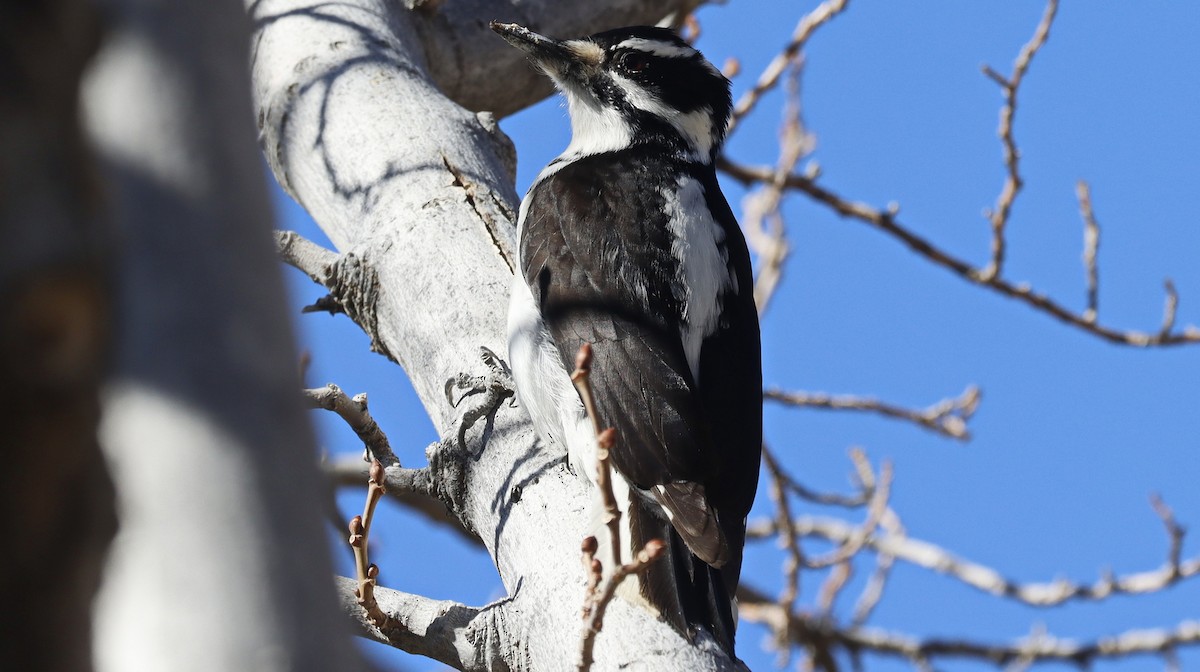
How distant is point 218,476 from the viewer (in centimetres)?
90

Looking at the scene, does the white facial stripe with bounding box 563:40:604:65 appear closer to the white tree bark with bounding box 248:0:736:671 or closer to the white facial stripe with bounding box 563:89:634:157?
the white facial stripe with bounding box 563:89:634:157

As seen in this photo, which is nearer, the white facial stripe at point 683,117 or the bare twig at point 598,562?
the bare twig at point 598,562

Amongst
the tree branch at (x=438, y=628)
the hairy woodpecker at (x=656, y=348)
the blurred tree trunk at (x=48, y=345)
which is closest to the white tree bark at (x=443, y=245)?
the tree branch at (x=438, y=628)

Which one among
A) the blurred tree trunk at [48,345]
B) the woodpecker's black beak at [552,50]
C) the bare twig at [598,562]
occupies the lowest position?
the blurred tree trunk at [48,345]

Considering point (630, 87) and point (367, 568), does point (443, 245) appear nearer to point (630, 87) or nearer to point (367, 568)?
point (367, 568)

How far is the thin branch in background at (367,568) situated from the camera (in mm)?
2822

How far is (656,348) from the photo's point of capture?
3443 mm

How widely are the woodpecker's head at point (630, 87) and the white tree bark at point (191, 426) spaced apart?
3.83 metres

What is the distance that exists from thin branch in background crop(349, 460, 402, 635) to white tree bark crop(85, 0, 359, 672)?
193cm

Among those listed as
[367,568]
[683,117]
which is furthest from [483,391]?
[683,117]

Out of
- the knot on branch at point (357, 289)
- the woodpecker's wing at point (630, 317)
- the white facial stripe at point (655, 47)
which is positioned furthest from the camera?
the white facial stripe at point (655, 47)

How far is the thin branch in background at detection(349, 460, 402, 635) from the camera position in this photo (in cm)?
282

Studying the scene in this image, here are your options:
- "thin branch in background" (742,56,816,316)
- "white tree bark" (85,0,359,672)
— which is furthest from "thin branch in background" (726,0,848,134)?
"white tree bark" (85,0,359,672)

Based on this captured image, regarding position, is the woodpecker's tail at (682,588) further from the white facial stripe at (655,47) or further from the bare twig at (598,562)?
the white facial stripe at (655,47)
